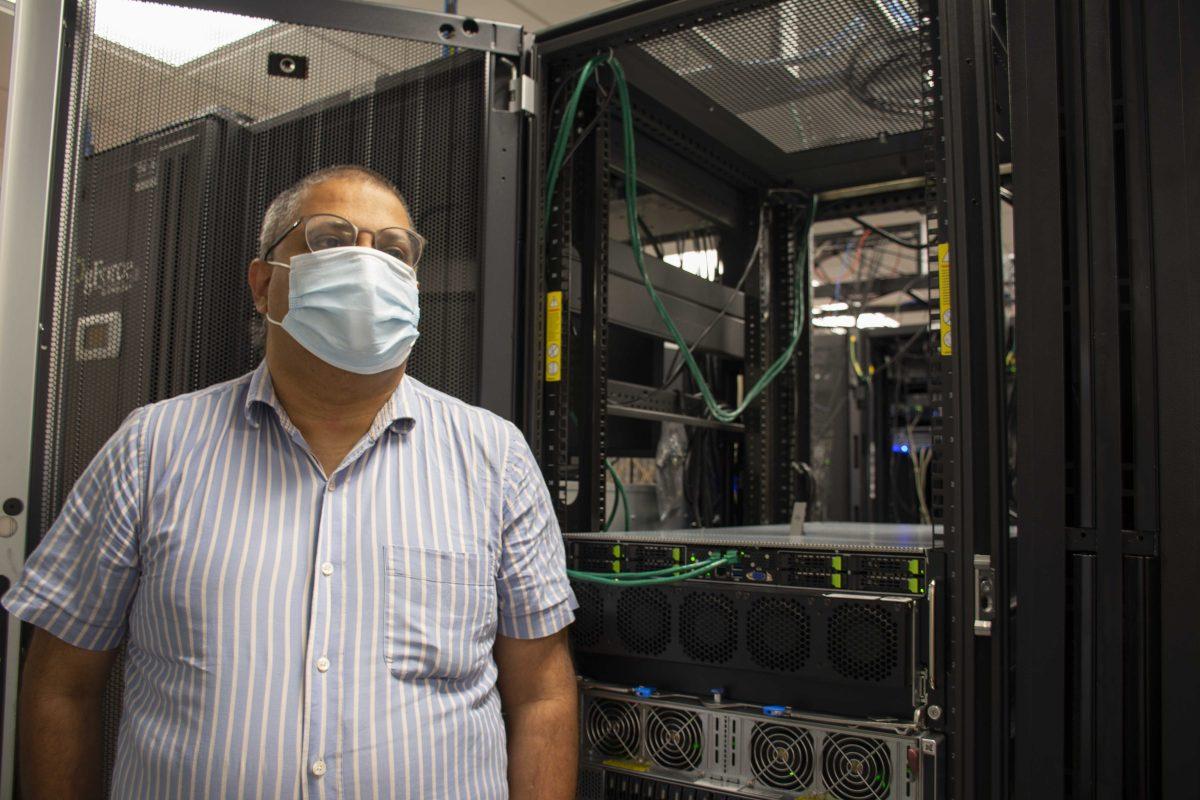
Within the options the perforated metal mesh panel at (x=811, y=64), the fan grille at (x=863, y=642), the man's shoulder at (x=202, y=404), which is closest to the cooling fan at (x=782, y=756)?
the fan grille at (x=863, y=642)

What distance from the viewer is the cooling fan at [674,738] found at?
135 cm

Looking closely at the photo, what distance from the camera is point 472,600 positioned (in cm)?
124

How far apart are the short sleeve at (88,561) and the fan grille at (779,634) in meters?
0.87

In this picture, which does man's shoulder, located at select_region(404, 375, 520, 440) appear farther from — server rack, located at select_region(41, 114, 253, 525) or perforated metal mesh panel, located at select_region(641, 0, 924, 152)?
perforated metal mesh panel, located at select_region(641, 0, 924, 152)

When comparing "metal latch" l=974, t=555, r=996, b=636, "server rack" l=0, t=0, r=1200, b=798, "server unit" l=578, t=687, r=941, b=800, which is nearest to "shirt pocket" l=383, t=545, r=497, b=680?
"server unit" l=578, t=687, r=941, b=800

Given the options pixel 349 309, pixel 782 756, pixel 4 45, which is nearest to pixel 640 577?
pixel 782 756

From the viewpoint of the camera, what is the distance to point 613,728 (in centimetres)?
144

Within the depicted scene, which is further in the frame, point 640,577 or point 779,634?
point 640,577

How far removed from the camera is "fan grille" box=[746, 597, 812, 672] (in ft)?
4.17

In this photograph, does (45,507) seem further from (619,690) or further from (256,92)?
(619,690)

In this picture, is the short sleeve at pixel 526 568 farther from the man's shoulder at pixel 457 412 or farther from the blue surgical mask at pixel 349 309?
the blue surgical mask at pixel 349 309

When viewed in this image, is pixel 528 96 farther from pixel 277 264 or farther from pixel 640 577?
pixel 640 577

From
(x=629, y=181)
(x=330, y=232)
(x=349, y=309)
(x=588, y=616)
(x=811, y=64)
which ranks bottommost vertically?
(x=588, y=616)

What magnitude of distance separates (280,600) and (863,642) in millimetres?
787
